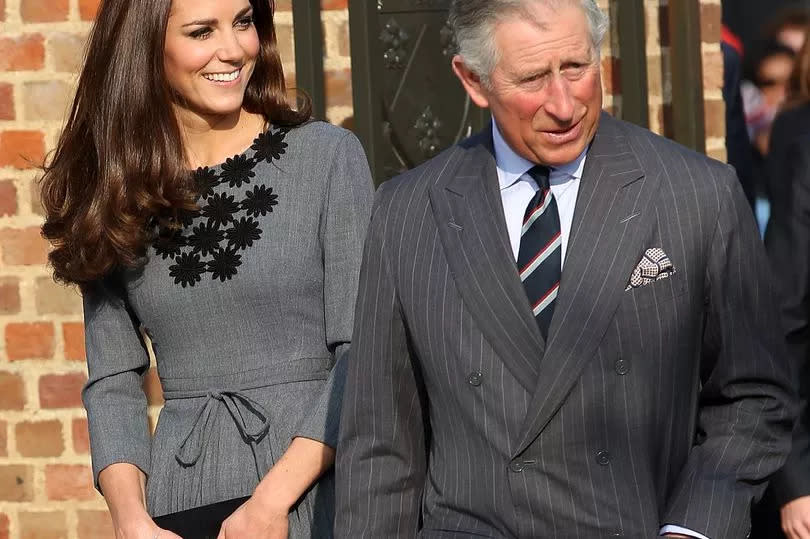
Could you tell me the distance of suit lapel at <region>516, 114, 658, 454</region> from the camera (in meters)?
2.71

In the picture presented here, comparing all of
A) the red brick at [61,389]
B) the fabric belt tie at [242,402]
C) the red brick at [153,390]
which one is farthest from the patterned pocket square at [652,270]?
the red brick at [61,389]

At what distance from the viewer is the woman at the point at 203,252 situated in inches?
131

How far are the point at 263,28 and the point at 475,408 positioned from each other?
46.9 inches

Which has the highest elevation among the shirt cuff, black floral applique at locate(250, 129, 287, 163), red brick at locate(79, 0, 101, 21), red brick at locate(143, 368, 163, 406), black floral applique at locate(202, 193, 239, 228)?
red brick at locate(79, 0, 101, 21)

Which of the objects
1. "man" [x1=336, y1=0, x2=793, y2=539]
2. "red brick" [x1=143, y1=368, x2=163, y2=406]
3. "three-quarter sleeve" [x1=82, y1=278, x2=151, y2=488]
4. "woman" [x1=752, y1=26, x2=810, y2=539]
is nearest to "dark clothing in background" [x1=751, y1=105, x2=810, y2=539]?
"woman" [x1=752, y1=26, x2=810, y2=539]

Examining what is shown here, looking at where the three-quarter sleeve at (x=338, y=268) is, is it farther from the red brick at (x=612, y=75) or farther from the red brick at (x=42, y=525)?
the red brick at (x=42, y=525)

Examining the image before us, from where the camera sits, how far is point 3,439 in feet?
15.8

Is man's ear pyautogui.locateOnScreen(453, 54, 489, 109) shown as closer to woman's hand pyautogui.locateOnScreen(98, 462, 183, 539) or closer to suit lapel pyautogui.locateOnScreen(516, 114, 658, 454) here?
suit lapel pyautogui.locateOnScreen(516, 114, 658, 454)

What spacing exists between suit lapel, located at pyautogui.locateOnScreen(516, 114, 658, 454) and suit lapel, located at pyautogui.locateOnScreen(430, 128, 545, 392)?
0.05m

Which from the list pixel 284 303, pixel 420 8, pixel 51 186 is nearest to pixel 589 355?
pixel 284 303

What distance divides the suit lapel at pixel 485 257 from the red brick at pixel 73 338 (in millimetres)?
2092

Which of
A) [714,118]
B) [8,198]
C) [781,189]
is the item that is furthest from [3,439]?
[781,189]

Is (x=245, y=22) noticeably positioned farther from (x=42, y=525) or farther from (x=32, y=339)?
(x=42, y=525)

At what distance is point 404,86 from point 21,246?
1.27 meters
